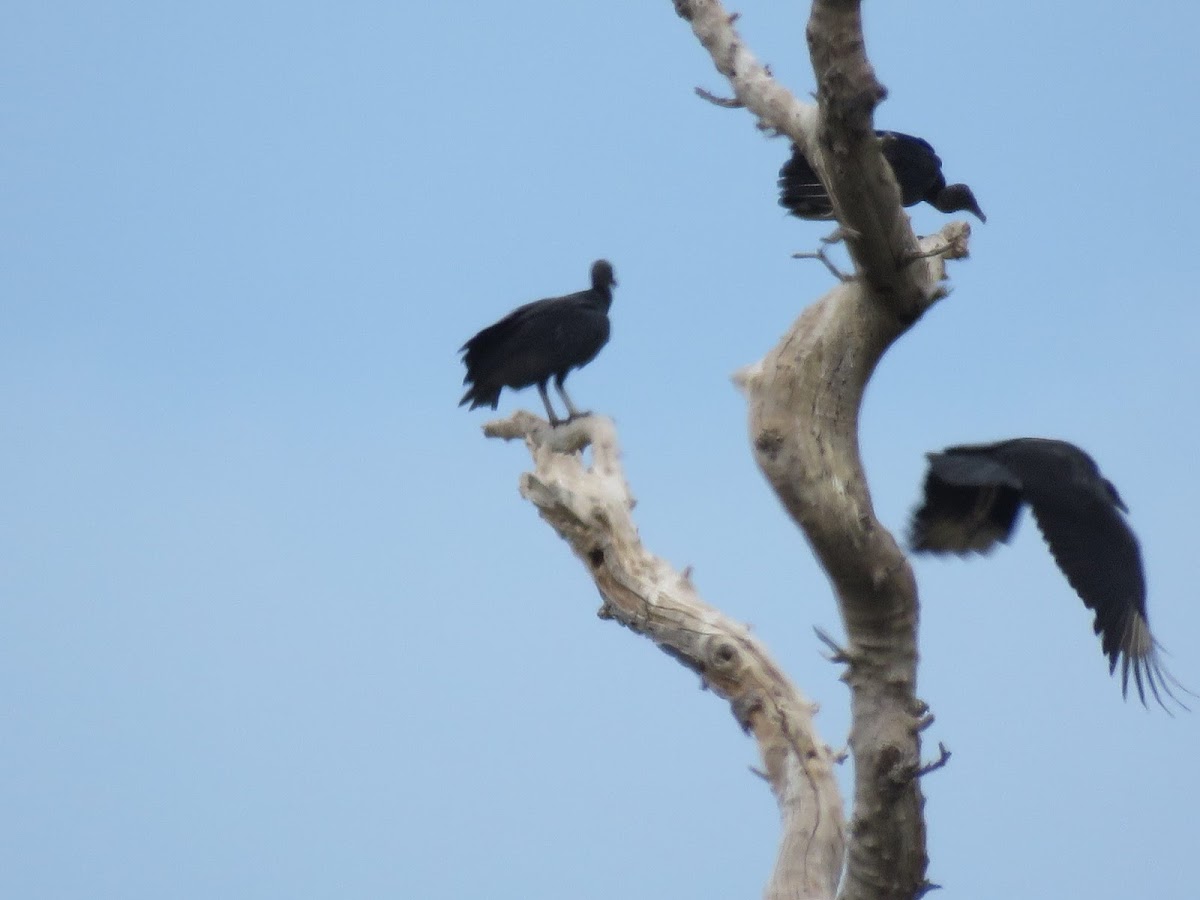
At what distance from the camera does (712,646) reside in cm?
478

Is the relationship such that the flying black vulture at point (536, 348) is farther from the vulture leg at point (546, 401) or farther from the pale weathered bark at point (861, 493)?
the pale weathered bark at point (861, 493)

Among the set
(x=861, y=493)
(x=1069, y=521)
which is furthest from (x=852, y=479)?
(x=1069, y=521)

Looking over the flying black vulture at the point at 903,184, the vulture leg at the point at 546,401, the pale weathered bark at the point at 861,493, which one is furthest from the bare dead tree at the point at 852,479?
the vulture leg at the point at 546,401

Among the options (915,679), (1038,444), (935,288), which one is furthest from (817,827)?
(935,288)

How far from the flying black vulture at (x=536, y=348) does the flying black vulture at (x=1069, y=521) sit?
2.09m

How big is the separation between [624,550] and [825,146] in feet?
6.28

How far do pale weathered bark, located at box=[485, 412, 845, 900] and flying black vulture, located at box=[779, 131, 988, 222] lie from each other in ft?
4.24

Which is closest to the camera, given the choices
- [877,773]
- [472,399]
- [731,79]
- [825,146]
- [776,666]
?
[825,146]

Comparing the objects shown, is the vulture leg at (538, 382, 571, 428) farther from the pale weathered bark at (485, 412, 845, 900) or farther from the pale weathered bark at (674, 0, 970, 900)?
the pale weathered bark at (674, 0, 970, 900)

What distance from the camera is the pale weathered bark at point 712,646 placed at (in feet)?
15.0

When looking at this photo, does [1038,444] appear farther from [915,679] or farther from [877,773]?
[877,773]

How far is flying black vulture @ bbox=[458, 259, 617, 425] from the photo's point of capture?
6.64 m

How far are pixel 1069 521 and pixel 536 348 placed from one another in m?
2.92

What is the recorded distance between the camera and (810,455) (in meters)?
3.81
